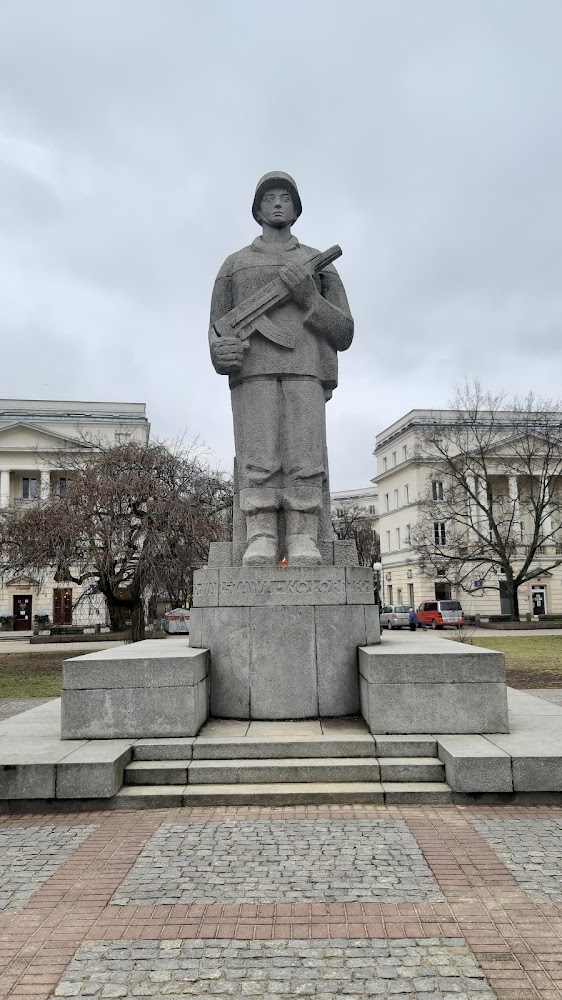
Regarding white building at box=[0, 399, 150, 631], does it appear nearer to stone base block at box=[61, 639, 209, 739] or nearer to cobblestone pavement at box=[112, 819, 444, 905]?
stone base block at box=[61, 639, 209, 739]

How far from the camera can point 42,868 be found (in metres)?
4.40

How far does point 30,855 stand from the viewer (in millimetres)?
4621

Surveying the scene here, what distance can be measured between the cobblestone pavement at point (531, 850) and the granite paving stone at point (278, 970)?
2.80 ft

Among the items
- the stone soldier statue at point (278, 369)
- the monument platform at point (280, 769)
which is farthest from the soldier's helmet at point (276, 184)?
the monument platform at point (280, 769)

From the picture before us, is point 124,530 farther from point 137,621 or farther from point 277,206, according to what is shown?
point 277,206

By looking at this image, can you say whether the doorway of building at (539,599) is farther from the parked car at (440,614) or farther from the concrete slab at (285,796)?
the concrete slab at (285,796)

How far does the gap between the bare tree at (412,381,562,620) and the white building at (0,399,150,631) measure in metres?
22.3

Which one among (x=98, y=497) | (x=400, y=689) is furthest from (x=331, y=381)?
(x=98, y=497)

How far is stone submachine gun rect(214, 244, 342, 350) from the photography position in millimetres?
8102

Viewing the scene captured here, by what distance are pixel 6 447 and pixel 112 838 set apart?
184 ft

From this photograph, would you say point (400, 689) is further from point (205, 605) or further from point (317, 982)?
point (317, 982)

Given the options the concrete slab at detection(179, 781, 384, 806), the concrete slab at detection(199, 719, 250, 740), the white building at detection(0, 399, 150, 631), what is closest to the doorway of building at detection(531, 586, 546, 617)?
the white building at detection(0, 399, 150, 631)

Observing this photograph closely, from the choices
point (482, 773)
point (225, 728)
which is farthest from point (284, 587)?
point (482, 773)

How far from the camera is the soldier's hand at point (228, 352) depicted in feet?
26.5
